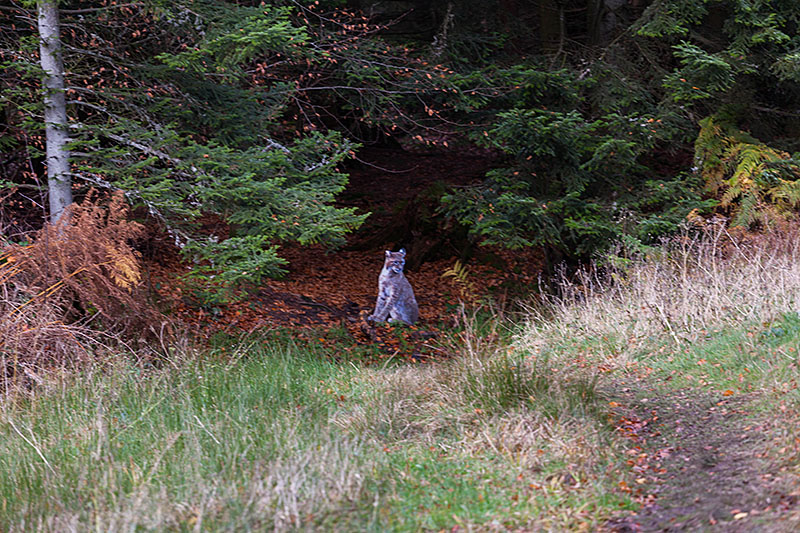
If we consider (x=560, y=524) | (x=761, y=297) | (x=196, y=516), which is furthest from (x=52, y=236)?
(x=761, y=297)

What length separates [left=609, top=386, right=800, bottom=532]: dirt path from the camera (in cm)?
344

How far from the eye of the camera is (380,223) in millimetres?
15211

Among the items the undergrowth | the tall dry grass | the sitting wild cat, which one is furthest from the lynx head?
the undergrowth

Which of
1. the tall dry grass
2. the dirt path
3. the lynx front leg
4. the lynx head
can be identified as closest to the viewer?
the dirt path

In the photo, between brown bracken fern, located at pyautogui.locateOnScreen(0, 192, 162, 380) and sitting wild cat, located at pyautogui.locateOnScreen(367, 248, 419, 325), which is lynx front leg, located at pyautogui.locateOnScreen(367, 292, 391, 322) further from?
brown bracken fern, located at pyautogui.locateOnScreen(0, 192, 162, 380)

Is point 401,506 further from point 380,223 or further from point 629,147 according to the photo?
point 380,223

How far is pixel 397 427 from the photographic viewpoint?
511 centimetres

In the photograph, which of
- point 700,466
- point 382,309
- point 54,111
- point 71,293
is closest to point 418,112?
point 382,309

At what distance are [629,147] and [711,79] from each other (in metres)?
1.29

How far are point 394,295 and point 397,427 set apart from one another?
5.28 m

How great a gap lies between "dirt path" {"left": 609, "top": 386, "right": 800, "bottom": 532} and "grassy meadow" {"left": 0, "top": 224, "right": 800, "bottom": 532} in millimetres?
109

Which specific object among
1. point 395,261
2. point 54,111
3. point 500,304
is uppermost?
point 54,111

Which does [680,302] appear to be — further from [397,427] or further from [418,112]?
[418,112]

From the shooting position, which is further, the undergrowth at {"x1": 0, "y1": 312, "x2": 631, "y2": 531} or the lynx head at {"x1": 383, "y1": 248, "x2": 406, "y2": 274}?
the lynx head at {"x1": 383, "y1": 248, "x2": 406, "y2": 274}
